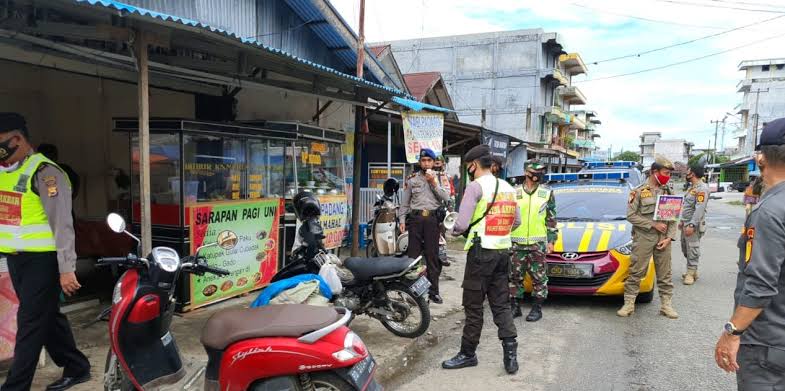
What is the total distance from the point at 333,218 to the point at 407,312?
3506mm

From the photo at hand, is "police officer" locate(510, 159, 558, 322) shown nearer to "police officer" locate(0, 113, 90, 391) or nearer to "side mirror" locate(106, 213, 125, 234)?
"side mirror" locate(106, 213, 125, 234)

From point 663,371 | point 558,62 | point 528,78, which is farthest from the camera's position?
point 558,62

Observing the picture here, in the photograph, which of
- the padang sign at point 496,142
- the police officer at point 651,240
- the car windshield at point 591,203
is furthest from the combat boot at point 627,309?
the padang sign at point 496,142

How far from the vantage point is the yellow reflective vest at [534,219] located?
5.65m

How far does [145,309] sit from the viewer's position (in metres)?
2.83

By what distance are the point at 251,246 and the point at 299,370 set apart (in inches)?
138

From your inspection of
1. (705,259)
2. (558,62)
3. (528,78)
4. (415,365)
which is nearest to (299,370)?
(415,365)

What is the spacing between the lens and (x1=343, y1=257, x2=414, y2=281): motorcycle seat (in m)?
4.43

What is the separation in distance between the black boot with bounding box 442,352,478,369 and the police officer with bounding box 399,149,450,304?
5.97 ft

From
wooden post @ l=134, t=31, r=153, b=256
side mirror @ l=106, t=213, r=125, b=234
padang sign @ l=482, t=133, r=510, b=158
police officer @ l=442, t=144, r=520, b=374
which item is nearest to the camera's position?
side mirror @ l=106, t=213, r=125, b=234

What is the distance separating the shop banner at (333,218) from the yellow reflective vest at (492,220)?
3.88 m

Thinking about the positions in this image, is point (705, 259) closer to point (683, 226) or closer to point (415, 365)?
point (683, 226)

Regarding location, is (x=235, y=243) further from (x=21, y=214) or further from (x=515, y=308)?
(x=515, y=308)

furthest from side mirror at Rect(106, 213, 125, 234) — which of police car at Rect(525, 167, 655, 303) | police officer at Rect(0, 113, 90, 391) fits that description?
police car at Rect(525, 167, 655, 303)
